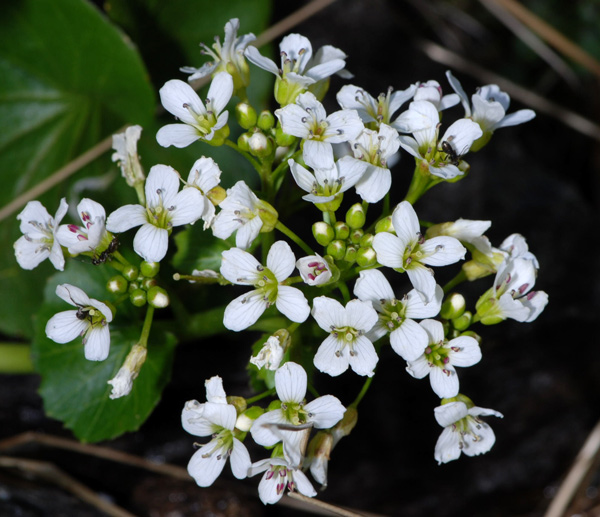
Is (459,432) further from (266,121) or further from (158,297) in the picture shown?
(266,121)

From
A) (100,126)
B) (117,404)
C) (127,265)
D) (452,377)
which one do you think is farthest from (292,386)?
(100,126)

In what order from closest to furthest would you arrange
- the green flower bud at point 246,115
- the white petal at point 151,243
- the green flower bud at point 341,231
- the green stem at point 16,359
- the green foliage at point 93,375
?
the white petal at point 151,243 → the green flower bud at point 341,231 → the green flower bud at point 246,115 → the green foliage at point 93,375 → the green stem at point 16,359

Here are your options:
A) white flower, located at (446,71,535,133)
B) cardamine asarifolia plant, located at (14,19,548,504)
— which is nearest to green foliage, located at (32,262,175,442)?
cardamine asarifolia plant, located at (14,19,548,504)

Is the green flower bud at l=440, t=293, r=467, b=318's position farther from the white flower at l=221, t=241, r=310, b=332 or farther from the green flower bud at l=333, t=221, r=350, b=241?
the white flower at l=221, t=241, r=310, b=332

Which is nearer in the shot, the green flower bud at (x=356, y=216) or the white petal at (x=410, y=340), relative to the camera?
the white petal at (x=410, y=340)

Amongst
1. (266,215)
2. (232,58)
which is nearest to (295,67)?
(232,58)

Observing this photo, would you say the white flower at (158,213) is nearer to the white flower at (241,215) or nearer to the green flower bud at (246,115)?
Answer: the white flower at (241,215)

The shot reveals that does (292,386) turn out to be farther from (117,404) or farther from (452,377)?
(117,404)

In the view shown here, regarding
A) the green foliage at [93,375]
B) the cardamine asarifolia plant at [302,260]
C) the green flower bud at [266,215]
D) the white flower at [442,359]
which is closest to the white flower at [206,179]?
the cardamine asarifolia plant at [302,260]
